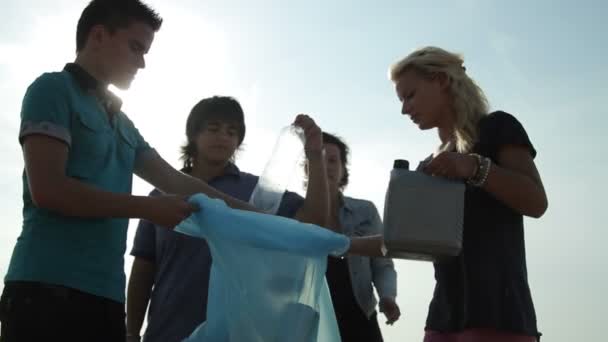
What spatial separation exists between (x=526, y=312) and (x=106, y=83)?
1.59 m

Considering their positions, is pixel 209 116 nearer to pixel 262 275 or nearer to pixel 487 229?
pixel 262 275

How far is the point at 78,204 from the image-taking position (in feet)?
6.84

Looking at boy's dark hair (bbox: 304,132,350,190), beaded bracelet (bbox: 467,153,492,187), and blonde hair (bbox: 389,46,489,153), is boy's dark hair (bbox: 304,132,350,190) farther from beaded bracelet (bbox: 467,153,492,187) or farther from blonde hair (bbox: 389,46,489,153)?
beaded bracelet (bbox: 467,153,492,187)

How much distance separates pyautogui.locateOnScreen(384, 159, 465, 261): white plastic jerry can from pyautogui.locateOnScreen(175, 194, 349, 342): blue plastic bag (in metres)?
0.23

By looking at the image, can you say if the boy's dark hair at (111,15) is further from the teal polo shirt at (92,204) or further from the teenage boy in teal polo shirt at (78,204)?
the teal polo shirt at (92,204)

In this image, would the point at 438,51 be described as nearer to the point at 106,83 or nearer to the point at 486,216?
the point at 486,216

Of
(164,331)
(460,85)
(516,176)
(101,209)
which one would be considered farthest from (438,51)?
(164,331)

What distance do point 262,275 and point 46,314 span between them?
0.64m

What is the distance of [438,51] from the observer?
9.11ft

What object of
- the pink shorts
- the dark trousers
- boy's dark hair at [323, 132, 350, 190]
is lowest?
the dark trousers

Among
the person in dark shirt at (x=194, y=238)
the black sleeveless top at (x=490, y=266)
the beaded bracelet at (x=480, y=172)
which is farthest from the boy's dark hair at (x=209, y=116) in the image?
the beaded bracelet at (x=480, y=172)

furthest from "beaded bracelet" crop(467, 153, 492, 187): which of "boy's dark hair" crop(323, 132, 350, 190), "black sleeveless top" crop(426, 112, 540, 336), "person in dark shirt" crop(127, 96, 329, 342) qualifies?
"boy's dark hair" crop(323, 132, 350, 190)

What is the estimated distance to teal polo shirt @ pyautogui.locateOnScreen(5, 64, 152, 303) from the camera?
6.89 ft

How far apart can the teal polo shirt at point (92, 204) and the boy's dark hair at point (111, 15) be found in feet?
0.67
